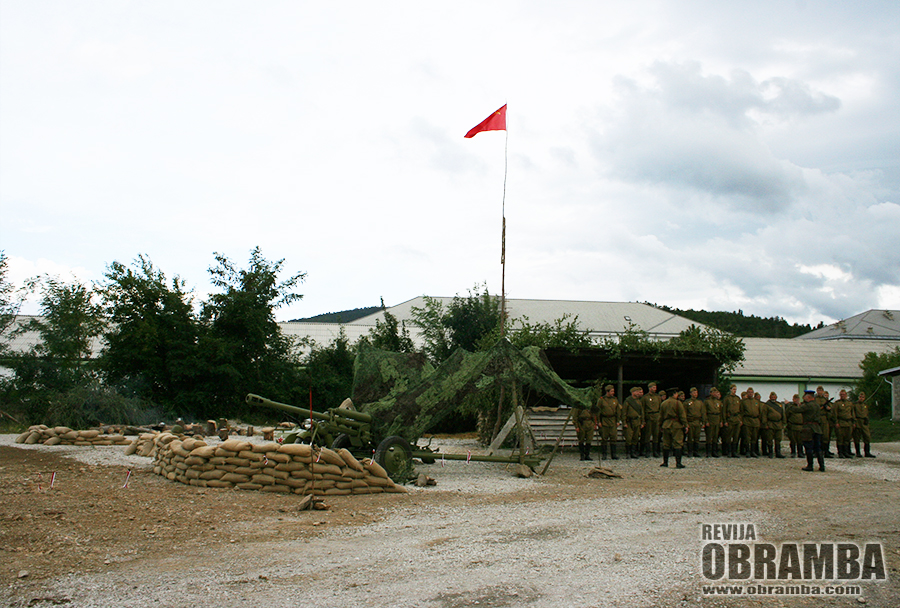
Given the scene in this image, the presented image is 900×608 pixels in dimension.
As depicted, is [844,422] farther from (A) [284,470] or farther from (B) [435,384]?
(A) [284,470]

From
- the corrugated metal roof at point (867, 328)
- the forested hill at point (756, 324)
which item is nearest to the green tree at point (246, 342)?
the corrugated metal roof at point (867, 328)

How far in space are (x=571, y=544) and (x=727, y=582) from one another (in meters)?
1.68

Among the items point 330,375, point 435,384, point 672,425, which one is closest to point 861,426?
point 672,425

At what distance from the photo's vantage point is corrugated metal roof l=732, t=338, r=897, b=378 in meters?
35.3

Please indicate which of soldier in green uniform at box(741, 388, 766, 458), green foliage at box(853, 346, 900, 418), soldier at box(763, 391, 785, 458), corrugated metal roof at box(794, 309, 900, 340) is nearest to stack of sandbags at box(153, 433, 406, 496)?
soldier in green uniform at box(741, 388, 766, 458)

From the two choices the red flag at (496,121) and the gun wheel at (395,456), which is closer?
the gun wheel at (395,456)

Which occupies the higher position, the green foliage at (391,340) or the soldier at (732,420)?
the green foliage at (391,340)

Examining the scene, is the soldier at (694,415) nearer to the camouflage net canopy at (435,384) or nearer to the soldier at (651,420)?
the soldier at (651,420)

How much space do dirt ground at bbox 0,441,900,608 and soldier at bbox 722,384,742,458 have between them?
4.64 metres

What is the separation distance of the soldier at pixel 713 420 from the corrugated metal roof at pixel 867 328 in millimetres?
36678

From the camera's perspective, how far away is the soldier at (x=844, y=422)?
1669 cm

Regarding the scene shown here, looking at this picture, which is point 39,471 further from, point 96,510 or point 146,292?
point 146,292

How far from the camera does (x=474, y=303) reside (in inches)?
1051

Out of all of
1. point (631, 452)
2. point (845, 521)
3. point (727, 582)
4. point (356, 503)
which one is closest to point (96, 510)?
point (356, 503)
